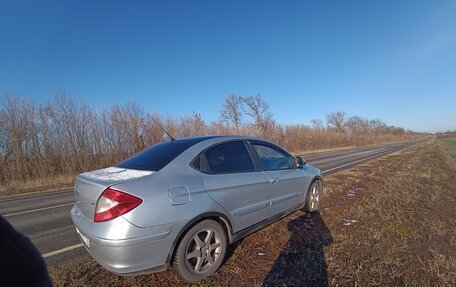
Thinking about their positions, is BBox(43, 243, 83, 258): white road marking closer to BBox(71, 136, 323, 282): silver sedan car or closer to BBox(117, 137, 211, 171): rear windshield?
BBox(71, 136, 323, 282): silver sedan car

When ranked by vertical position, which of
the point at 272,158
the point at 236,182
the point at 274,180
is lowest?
the point at 274,180

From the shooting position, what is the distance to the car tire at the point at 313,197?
5.54 metres

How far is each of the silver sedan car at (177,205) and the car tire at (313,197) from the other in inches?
59.6

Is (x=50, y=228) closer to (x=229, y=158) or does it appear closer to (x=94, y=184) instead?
(x=94, y=184)

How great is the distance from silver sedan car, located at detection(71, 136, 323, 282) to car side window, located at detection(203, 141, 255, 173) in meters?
0.01

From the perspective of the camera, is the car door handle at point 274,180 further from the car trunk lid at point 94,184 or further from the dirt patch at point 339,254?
the car trunk lid at point 94,184

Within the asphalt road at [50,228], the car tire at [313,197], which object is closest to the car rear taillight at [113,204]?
the asphalt road at [50,228]

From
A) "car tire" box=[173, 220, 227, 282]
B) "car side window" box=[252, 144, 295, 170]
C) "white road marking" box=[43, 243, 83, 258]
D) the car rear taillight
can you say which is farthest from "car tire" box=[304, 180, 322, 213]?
"white road marking" box=[43, 243, 83, 258]

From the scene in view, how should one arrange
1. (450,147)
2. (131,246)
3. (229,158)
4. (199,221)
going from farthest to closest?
(450,147)
(229,158)
(199,221)
(131,246)

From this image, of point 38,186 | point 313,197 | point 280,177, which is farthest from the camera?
point 38,186

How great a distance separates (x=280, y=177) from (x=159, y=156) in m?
2.15

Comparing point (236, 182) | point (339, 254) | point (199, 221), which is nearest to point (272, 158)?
point (236, 182)

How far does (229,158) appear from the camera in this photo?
12.5 feet

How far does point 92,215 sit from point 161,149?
127 cm
